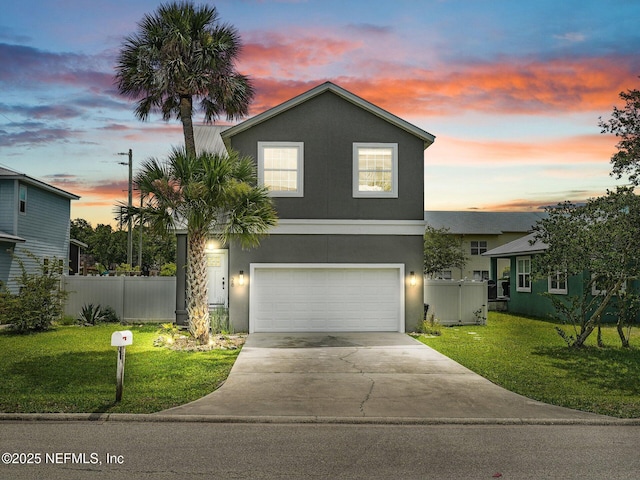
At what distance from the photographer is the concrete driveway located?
28.8ft

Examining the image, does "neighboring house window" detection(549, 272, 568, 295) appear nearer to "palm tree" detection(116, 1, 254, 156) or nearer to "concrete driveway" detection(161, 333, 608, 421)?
"concrete driveway" detection(161, 333, 608, 421)

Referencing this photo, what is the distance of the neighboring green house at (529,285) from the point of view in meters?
23.2

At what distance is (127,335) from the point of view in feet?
30.6

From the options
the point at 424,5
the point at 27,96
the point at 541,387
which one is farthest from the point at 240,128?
the point at 541,387

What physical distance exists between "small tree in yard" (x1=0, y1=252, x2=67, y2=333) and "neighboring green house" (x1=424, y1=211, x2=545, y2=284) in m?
31.2

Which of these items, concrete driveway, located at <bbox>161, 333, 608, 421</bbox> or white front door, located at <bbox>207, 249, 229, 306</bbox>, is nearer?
concrete driveway, located at <bbox>161, 333, 608, 421</bbox>

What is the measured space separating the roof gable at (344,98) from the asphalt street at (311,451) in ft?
39.1

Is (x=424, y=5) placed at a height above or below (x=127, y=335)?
above

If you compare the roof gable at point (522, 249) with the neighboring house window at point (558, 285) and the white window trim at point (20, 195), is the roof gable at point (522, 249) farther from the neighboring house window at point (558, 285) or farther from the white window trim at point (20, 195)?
the white window trim at point (20, 195)

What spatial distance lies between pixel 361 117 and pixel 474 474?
14.2m

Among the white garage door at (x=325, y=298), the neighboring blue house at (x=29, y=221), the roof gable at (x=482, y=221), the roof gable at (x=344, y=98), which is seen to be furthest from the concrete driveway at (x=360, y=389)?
the roof gable at (x=482, y=221)

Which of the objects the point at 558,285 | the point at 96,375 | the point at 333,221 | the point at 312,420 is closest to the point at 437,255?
the point at 558,285

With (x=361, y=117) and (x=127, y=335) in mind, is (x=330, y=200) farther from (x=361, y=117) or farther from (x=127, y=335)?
(x=127, y=335)

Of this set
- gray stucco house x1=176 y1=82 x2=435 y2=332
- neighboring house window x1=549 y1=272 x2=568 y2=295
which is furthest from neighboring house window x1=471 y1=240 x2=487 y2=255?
gray stucco house x1=176 y1=82 x2=435 y2=332
